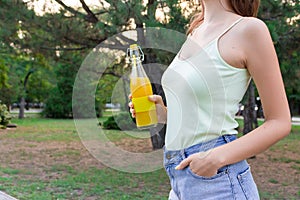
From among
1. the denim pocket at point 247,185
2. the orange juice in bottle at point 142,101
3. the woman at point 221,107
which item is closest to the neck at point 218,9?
the woman at point 221,107

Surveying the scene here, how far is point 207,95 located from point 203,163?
15cm

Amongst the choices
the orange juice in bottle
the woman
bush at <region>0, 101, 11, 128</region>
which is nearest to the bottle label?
the orange juice in bottle

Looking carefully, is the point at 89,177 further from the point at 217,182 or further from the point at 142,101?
the point at 217,182

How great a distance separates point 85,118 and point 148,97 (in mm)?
334

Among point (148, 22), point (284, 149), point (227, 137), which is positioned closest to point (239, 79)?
point (227, 137)

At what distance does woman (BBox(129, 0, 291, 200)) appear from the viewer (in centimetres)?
86

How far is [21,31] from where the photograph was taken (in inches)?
283

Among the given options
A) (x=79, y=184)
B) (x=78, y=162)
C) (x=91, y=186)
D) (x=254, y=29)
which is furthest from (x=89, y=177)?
(x=254, y=29)

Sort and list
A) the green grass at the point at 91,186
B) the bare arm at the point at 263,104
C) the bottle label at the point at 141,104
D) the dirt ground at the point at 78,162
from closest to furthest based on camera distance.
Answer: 1. the bare arm at the point at 263,104
2. the bottle label at the point at 141,104
3. the green grass at the point at 91,186
4. the dirt ground at the point at 78,162

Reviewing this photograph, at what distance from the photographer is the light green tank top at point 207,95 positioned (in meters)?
0.90

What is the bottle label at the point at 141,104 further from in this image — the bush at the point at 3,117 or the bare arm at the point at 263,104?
the bush at the point at 3,117

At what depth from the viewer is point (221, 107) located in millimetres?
913

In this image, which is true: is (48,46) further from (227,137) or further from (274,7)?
(227,137)

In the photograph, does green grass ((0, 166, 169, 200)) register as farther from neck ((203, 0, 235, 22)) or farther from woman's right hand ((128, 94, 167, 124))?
neck ((203, 0, 235, 22))
